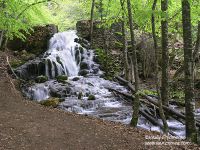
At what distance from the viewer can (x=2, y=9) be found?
43.3 feet

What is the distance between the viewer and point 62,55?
21359mm

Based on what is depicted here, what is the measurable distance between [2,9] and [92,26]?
34.7 ft

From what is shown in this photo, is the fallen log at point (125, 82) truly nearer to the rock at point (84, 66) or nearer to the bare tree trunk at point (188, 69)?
the rock at point (84, 66)

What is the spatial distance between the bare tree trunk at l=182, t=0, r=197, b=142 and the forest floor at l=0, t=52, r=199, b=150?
524mm

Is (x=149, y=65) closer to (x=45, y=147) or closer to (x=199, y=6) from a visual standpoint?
(x=199, y=6)

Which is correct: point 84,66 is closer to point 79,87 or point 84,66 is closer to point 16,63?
point 79,87

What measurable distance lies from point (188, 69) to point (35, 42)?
55.1 feet

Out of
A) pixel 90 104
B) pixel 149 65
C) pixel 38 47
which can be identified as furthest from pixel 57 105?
pixel 38 47

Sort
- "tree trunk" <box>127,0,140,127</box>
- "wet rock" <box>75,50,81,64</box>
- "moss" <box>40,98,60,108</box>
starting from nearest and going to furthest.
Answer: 1. "tree trunk" <box>127,0,140,127</box>
2. "moss" <box>40,98,60,108</box>
3. "wet rock" <box>75,50,81,64</box>

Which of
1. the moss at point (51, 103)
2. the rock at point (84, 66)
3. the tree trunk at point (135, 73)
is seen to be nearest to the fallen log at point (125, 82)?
the rock at point (84, 66)

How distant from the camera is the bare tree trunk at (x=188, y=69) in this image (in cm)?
792

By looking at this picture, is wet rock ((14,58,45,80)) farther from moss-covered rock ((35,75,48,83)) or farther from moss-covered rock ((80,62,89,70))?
moss-covered rock ((80,62,89,70))

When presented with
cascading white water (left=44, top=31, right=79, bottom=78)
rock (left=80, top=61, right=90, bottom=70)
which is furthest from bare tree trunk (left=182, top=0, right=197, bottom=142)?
rock (left=80, top=61, right=90, bottom=70)

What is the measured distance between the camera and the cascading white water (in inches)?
781
